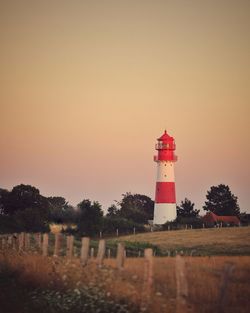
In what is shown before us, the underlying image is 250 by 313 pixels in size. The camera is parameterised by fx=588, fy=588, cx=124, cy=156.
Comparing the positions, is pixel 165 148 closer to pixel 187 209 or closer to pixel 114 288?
pixel 187 209

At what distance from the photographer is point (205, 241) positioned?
64312 mm

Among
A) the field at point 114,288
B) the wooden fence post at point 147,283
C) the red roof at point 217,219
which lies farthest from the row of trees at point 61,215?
the wooden fence post at point 147,283

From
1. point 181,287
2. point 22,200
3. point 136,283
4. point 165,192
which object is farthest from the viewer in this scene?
point 22,200

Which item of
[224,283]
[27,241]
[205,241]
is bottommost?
[224,283]

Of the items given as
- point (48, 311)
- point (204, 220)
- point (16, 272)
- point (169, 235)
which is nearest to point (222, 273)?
point (48, 311)

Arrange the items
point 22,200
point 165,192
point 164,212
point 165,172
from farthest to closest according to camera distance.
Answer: point 22,200, point 164,212, point 165,172, point 165,192

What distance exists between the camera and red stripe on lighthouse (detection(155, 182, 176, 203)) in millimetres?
78688

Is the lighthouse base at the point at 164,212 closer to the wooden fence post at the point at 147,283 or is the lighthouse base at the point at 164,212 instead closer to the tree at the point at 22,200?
the tree at the point at 22,200

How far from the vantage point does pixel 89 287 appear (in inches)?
632

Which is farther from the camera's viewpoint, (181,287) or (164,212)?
(164,212)

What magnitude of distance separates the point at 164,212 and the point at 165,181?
4473 mm

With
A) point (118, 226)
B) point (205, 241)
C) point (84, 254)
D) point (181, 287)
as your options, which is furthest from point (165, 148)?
point (181, 287)

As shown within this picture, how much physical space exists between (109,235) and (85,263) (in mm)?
60417

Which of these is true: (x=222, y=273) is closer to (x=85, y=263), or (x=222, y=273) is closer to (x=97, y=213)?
(x=85, y=263)
